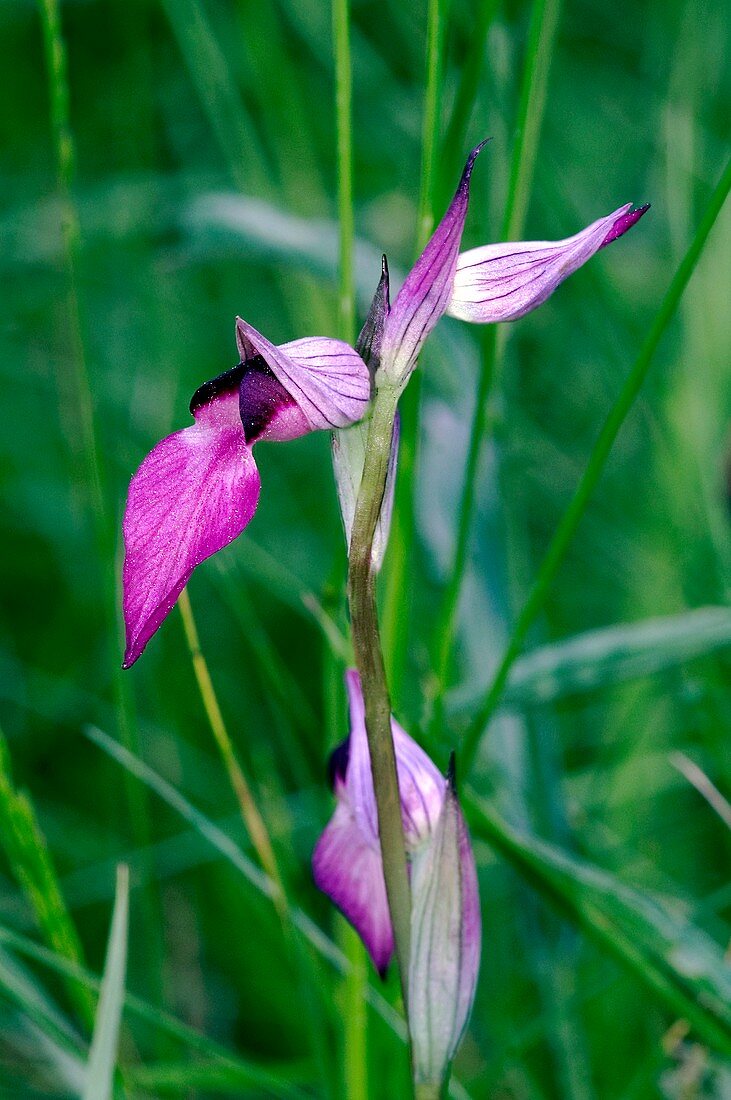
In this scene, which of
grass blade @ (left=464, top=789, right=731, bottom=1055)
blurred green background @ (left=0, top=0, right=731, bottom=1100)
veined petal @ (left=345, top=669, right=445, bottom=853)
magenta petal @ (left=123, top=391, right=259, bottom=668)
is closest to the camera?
magenta petal @ (left=123, top=391, right=259, bottom=668)

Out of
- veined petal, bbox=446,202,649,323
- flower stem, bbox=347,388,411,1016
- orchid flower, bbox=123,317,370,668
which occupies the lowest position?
flower stem, bbox=347,388,411,1016

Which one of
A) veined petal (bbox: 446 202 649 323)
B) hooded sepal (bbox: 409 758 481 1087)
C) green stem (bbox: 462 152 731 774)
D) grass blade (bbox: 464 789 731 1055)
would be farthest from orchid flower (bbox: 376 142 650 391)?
grass blade (bbox: 464 789 731 1055)

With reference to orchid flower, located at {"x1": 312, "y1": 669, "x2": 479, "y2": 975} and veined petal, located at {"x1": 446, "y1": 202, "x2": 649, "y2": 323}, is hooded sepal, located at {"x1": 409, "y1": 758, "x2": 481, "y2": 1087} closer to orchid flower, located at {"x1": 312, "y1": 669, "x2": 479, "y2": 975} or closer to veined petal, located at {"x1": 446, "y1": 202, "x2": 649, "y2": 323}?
orchid flower, located at {"x1": 312, "y1": 669, "x2": 479, "y2": 975}

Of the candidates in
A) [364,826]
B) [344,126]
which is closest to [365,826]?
[364,826]

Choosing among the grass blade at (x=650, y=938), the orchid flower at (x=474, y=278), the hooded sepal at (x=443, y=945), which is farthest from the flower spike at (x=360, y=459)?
the grass blade at (x=650, y=938)

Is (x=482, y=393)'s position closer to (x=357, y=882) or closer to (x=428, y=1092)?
(x=357, y=882)

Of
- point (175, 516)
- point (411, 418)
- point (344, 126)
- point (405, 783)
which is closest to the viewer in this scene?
point (175, 516)

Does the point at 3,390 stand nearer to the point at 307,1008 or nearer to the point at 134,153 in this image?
the point at 134,153

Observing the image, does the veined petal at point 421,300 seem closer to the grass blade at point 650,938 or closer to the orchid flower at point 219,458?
the orchid flower at point 219,458
